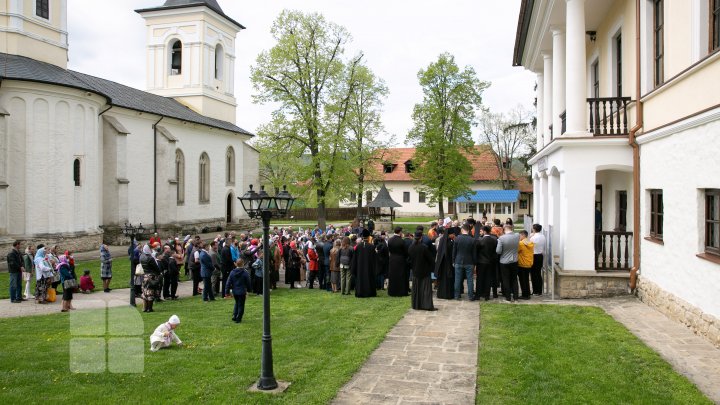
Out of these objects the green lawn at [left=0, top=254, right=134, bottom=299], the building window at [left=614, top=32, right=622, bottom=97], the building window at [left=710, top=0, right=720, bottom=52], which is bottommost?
the green lawn at [left=0, top=254, right=134, bottom=299]

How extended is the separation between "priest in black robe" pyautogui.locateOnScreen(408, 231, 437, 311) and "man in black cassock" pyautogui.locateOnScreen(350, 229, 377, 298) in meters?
1.98

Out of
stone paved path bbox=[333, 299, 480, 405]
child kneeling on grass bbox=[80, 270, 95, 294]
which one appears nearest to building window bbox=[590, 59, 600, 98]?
stone paved path bbox=[333, 299, 480, 405]

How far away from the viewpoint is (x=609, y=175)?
47.1 feet

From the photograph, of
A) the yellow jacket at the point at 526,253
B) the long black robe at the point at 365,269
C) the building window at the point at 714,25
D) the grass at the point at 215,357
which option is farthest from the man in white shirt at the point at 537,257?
the building window at the point at 714,25

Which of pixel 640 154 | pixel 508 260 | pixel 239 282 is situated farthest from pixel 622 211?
pixel 239 282

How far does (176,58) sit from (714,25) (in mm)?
39565

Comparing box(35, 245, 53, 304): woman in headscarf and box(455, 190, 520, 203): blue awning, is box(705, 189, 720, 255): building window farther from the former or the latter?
box(455, 190, 520, 203): blue awning

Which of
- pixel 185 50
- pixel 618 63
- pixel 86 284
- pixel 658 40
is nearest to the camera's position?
pixel 658 40

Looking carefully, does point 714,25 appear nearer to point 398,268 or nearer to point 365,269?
point 398,268

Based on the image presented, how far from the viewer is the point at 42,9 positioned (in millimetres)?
25969

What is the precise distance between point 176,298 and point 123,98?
73.0ft

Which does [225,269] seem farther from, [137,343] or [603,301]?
[603,301]

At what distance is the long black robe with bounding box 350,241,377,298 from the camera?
12.7m

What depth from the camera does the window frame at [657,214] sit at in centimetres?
1041
